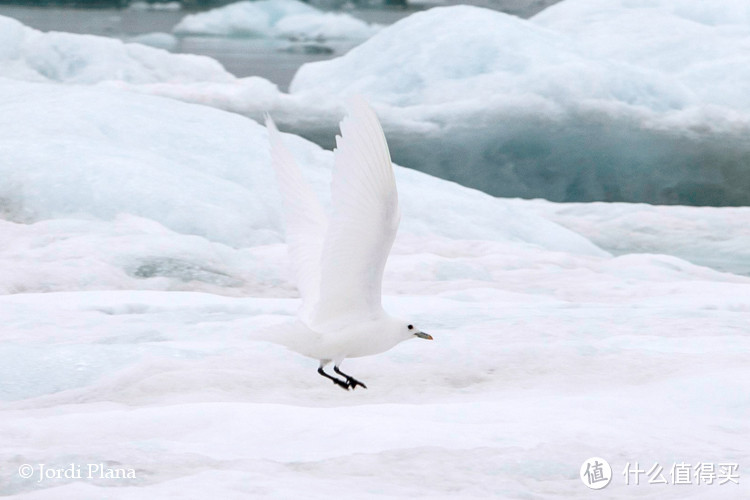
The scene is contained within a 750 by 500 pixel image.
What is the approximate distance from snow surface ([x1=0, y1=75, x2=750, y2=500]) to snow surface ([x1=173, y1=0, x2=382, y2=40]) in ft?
79.1

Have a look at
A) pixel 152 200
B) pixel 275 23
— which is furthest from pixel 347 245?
pixel 275 23

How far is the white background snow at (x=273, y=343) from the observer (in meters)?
3.16

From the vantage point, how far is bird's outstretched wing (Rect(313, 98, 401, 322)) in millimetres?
3084

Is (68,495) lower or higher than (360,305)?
lower

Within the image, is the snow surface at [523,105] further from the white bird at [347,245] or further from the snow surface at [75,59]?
the white bird at [347,245]

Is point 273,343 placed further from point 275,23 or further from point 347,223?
point 275,23

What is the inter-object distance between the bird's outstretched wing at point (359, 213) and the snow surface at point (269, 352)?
19.7 inches

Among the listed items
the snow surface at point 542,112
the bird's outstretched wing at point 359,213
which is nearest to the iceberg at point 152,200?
the bird's outstretched wing at point 359,213

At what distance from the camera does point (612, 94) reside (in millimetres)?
22328

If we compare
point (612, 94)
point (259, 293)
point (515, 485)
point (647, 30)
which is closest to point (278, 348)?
point (515, 485)

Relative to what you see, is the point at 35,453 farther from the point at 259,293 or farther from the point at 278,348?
the point at 259,293

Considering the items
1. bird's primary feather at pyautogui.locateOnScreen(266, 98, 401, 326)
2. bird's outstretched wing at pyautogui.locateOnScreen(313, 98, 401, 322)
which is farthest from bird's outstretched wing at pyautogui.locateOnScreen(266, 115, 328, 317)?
bird's outstretched wing at pyautogui.locateOnScreen(313, 98, 401, 322)

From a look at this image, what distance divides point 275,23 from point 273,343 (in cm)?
3227

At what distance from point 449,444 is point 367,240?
2.56 feet
